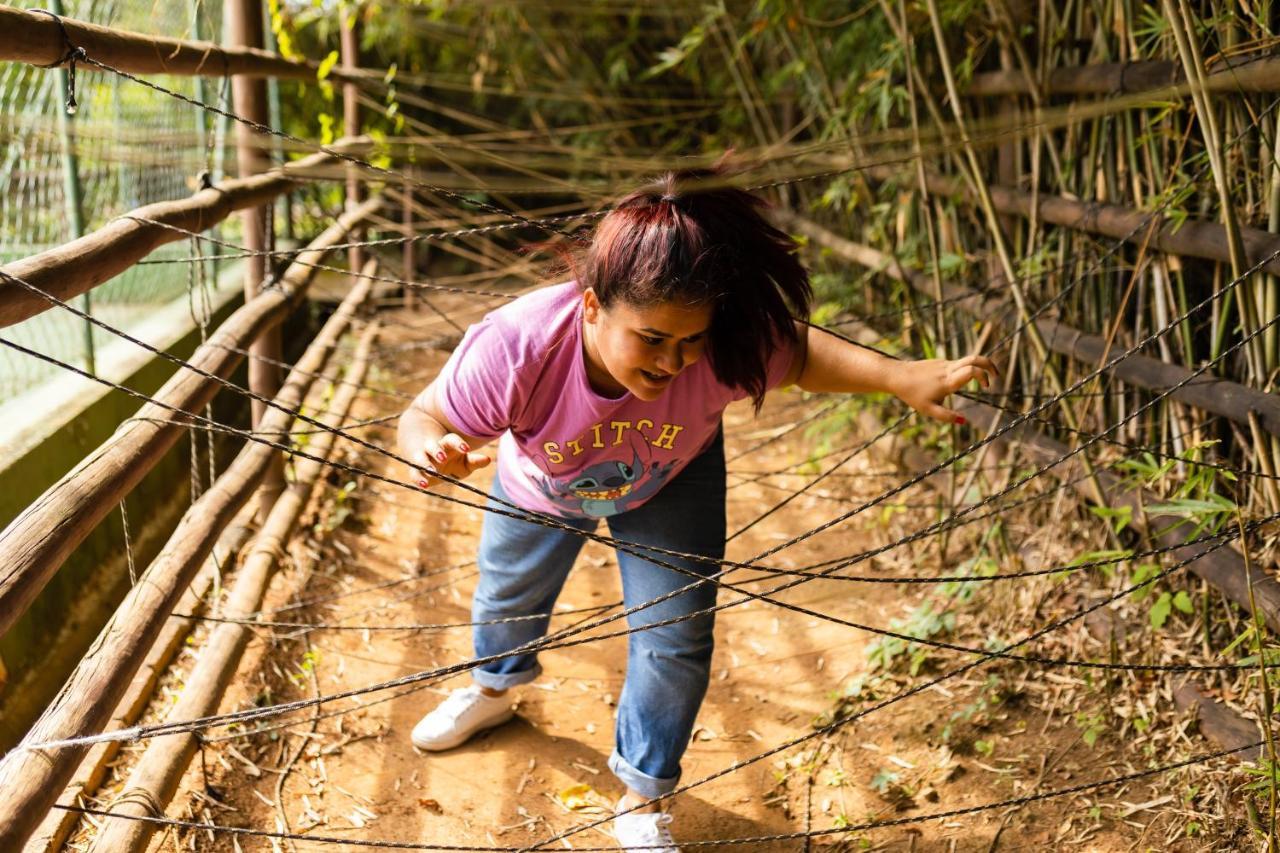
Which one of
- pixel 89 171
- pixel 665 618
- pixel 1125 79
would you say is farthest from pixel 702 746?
pixel 89 171

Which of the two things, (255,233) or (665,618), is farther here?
(255,233)

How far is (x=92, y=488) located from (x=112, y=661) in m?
→ 0.28

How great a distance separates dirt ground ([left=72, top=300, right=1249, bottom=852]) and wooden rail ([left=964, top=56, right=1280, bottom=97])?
1.05 meters

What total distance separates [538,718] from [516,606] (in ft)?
1.39

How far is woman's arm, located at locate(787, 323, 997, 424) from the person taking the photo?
1.76 metres

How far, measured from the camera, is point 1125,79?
97.0 inches

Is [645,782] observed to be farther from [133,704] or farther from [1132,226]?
[1132,226]

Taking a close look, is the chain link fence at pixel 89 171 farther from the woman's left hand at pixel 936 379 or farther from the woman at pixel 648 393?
the woman's left hand at pixel 936 379

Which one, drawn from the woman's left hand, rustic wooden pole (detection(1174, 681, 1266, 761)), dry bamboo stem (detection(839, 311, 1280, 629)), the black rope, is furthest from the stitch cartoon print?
rustic wooden pole (detection(1174, 681, 1266, 761))

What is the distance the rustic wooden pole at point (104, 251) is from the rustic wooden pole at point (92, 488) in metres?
0.27

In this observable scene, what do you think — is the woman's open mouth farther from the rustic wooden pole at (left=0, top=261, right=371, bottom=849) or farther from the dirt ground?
the dirt ground

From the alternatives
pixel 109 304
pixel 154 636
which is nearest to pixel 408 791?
pixel 154 636

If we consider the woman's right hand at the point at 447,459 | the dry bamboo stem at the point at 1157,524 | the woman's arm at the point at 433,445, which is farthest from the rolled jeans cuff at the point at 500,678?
the dry bamboo stem at the point at 1157,524

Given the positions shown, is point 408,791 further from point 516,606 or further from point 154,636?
point 154,636
